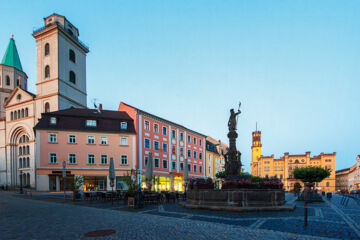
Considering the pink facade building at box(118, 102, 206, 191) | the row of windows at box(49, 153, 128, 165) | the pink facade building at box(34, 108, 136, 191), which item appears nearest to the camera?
the pink facade building at box(34, 108, 136, 191)

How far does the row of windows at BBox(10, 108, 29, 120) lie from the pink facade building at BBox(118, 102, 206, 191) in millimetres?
17518

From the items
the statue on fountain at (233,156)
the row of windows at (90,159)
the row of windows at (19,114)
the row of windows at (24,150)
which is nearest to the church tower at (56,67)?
the row of windows at (19,114)

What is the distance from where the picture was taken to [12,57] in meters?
60.1

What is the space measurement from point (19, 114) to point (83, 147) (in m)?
20.6

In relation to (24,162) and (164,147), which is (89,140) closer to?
(164,147)

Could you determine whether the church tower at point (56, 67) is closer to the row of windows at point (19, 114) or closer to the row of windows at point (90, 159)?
the row of windows at point (19, 114)

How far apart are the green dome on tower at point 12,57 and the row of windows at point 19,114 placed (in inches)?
725

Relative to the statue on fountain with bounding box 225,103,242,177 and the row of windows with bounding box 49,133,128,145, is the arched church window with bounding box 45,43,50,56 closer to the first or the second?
the row of windows with bounding box 49,133,128,145

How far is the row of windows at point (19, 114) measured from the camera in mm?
45281

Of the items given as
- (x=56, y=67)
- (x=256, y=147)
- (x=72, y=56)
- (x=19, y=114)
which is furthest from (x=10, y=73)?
(x=256, y=147)

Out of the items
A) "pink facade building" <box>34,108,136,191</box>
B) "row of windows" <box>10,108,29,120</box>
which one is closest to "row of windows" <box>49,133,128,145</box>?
"pink facade building" <box>34,108,136,191</box>

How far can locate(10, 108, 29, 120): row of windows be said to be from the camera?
45.3 m

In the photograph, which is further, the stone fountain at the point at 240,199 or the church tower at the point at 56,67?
the church tower at the point at 56,67

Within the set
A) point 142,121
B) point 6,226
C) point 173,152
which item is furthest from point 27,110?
point 6,226
